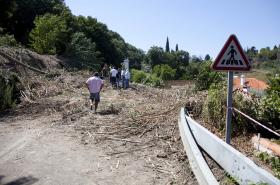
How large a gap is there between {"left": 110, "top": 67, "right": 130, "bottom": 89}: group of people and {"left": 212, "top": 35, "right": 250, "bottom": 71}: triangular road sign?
20197 millimetres

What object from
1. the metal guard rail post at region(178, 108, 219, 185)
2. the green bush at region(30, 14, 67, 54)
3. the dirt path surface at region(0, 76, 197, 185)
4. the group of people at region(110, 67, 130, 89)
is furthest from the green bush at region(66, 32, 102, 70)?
the metal guard rail post at region(178, 108, 219, 185)

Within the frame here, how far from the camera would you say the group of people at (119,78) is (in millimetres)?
28547

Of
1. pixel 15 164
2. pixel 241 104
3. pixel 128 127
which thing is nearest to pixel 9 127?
pixel 128 127

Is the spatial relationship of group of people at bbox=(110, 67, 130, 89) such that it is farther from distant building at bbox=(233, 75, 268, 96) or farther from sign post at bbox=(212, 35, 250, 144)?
sign post at bbox=(212, 35, 250, 144)

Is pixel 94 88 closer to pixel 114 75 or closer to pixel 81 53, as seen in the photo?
pixel 114 75

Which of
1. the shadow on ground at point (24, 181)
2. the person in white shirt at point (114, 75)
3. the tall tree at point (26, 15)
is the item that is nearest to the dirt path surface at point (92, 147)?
the shadow on ground at point (24, 181)

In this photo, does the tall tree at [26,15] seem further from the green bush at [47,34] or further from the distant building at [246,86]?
the distant building at [246,86]

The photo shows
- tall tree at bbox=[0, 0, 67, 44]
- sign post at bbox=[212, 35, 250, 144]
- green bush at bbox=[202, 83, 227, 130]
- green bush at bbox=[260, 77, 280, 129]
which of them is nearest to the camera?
sign post at bbox=[212, 35, 250, 144]

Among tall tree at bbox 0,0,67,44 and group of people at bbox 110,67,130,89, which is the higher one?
tall tree at bbox 0,0,67,44

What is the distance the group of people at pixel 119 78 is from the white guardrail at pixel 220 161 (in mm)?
18443

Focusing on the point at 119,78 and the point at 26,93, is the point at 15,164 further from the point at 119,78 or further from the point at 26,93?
the point at 119,78

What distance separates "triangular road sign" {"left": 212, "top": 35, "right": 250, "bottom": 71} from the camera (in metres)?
8.44

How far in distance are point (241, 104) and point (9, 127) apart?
795cm

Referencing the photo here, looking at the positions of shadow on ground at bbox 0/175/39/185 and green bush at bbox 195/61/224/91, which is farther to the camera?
green bush at bbox 195/61/224/91
